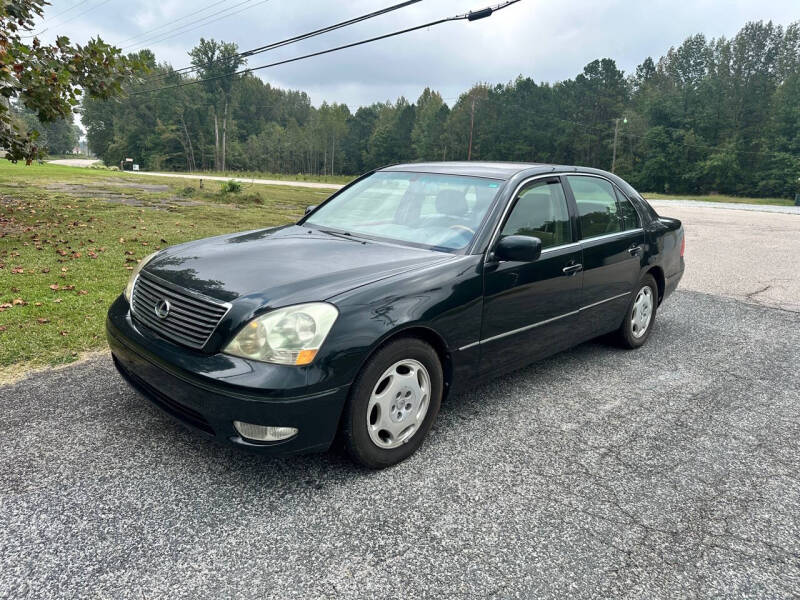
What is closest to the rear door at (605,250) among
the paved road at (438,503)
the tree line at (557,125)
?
the paved road at (438,503)

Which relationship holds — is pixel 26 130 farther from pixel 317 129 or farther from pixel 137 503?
pixel 317 129

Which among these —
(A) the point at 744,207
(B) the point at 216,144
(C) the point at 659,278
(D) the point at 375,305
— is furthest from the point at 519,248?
(B) the point at 216,144

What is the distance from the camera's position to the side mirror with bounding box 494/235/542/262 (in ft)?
10.6

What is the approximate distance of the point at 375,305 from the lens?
8.87ft

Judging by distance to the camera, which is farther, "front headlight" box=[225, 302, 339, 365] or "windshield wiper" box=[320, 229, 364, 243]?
"windshield wiper" box=[320, 229, 364, 243]

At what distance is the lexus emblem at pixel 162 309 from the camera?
9.32 ft

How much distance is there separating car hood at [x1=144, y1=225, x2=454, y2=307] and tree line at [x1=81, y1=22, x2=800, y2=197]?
44407mm

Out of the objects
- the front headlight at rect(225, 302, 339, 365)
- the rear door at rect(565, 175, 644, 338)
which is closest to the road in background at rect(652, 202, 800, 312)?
the rear door at rect(565, 175, 644, 338)

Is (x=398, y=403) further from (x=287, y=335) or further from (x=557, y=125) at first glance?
(x=557, y=125)

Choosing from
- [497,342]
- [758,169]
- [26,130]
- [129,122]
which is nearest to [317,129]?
[129,122]

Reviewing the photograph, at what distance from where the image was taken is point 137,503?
253 centimetres

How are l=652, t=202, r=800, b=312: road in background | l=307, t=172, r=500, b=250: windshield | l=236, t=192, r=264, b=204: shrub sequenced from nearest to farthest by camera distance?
1. l=307, t=172, r=500, b=250: windshield
2. l=652, t=202, r=800, b=312: road in background
3. l=236, t=192, r=264, b=204: shrub

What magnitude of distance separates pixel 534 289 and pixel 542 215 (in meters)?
0.57

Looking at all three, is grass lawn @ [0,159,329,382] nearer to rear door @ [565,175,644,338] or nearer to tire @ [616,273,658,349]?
rear door @ [565,175,644,338]
